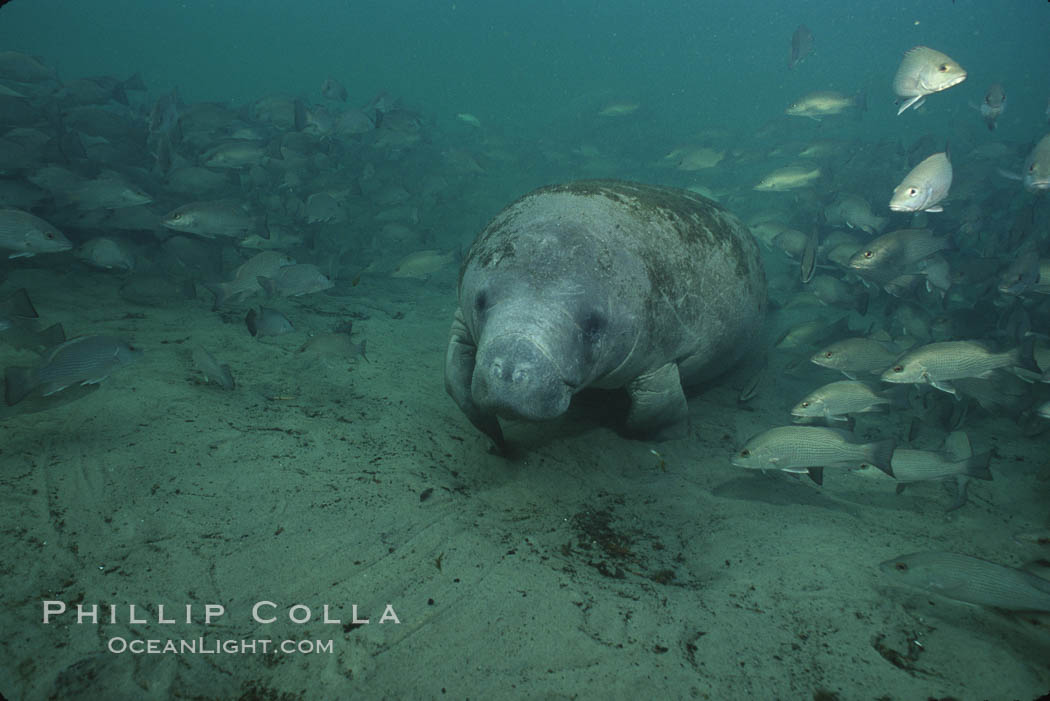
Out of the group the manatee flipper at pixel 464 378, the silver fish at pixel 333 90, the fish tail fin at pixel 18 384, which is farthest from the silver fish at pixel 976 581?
the silver fish at pixel 333 90

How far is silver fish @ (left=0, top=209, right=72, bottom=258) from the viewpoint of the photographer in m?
4.93

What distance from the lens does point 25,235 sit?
500 cm

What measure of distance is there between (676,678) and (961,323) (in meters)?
6.83

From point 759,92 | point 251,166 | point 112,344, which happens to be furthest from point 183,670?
point 759,92

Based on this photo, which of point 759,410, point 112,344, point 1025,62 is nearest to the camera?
point 112,344

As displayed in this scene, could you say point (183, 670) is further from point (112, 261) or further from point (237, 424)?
point (112, 261)

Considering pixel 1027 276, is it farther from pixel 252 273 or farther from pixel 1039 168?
pixel 252 273

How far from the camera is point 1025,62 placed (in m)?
84.1

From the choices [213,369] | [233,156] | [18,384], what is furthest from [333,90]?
[18,384]

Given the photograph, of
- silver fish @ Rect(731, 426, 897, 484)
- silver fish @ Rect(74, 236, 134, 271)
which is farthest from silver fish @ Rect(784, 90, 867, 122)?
silver fish @ Rect(74, 236, 134, 271)

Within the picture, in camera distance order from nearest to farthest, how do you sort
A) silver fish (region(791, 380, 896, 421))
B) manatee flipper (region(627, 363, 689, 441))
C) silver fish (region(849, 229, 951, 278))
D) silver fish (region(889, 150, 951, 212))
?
manatee flipper (region(627, 363, 689, 441)) → silver fish (region(791, 380, 896, 421)) → silver fish (region(889, 150, 951, 212)) → silver fish (region(849, 229, 951, 278))

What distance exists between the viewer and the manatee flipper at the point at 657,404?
4078 millimetres

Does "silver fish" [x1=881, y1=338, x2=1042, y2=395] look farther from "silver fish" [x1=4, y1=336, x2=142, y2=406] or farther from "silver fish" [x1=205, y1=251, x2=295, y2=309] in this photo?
"silver fish" [x1=205, y1=251, x2=295, y2=309]

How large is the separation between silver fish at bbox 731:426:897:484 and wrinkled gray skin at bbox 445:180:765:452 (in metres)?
0.87
